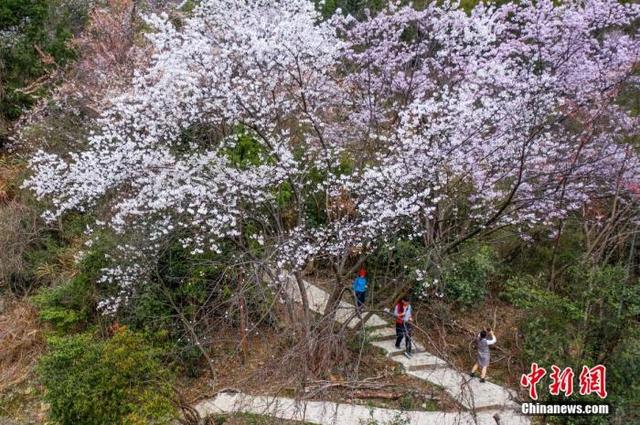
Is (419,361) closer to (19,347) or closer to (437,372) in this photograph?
(437,372)

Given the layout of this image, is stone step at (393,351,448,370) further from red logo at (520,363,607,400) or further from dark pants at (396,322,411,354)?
red logo at (520,363,607,400)

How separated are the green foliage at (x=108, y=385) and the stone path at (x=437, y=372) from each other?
114 inches

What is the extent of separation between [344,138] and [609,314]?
5324mm

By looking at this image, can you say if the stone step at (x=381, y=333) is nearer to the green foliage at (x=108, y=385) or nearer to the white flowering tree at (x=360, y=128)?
the white flowering tree at (x=360, y=128)

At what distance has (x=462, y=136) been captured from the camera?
23.7ft

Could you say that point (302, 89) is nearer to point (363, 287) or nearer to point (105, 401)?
point (363, 287)

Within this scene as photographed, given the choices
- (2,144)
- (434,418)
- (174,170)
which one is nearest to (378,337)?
(434,418)

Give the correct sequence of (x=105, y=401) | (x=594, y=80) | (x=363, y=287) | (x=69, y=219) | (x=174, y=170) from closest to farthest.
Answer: (x=105, y=401), (x=174, y=170), (x=594, y=80), (x=363, y=287), (x=69, y=219)

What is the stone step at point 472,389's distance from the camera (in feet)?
26.2

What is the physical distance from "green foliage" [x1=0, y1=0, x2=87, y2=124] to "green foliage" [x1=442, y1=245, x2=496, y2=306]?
477 inches

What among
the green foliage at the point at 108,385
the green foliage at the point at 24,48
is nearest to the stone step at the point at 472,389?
the green foliage at the point at 108,385

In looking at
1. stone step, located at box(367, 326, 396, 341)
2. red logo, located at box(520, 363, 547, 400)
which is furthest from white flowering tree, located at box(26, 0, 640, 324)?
red logo, located at box(520, 363, 547, 400)

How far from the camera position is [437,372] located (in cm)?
902

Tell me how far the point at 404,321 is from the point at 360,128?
12.3ft
